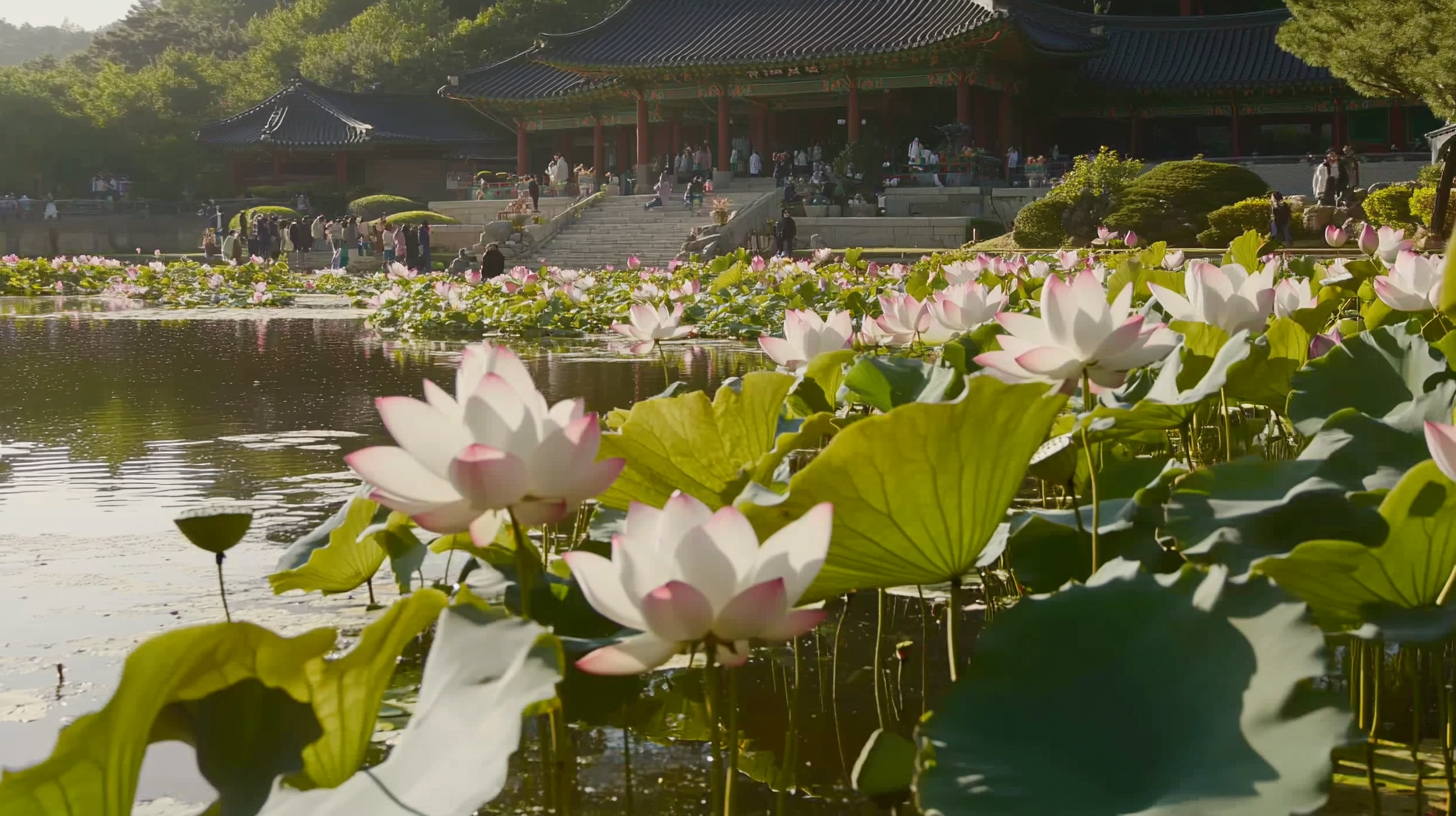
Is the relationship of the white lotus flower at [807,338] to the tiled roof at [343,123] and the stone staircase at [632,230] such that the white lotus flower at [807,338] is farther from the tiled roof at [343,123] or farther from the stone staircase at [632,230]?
the tiled roof at [343,123]

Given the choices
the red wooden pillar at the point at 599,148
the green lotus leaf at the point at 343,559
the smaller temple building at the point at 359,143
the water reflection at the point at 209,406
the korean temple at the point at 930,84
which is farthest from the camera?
the smaller temple building at the point at 359,143

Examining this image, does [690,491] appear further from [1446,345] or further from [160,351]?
[160,351]

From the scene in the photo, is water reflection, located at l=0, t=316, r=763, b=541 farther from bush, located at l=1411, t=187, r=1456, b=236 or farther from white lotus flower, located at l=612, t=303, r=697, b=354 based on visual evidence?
bush, located at l=1411, t=187, r=1456, b=236

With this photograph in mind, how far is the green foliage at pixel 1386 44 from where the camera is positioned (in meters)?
12.6

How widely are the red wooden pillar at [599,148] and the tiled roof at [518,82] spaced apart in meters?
1.12

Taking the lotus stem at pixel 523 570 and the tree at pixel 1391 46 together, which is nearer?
the lotus stem at pixel 523 570

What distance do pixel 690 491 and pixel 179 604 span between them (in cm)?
149

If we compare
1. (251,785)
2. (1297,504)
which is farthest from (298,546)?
(1297,504)

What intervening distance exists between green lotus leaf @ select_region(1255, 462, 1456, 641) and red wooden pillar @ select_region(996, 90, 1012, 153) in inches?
957

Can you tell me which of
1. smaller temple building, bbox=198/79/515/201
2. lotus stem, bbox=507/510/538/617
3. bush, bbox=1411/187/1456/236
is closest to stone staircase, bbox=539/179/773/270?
smaller temple building, bbox=198/79/515/201

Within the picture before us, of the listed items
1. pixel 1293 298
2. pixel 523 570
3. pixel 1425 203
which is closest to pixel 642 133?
pixel 1425 203

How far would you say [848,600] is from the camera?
2.73 meters

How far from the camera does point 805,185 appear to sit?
2375 centimetres

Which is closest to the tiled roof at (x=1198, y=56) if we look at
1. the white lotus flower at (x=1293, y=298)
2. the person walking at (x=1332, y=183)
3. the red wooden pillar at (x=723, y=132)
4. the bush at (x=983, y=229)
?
the person walking at (x=1332, y=183)
